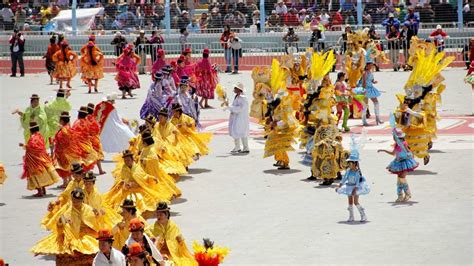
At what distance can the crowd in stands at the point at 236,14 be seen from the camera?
44875mm

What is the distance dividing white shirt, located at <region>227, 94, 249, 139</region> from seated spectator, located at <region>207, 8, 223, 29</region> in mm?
19716

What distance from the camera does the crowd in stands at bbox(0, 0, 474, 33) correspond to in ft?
147

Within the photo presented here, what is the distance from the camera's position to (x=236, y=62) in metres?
41.9

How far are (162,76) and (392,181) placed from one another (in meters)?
7.01

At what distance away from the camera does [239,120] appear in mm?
26281

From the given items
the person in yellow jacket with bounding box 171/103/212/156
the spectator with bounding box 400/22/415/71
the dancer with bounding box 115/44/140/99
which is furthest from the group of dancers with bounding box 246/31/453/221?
the spectator with bounding box 400/22/415/71

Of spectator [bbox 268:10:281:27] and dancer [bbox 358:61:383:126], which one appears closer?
dancer [bbox 358:61:383:126]

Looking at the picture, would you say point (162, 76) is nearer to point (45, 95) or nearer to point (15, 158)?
point (15, 158)

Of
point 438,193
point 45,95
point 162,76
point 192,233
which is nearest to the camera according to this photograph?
point 192,233

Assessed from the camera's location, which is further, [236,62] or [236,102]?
[236,62]

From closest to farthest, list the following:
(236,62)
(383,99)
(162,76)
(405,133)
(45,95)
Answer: (405,133), (162,76), (383,99), (45,95), (236,62)

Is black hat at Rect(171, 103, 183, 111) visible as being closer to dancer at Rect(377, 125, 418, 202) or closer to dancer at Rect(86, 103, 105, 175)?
dancer at Rect(86, 103, 105, 175)

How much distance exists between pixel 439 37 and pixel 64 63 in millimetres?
11032

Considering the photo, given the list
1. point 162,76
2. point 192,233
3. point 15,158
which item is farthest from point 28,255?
point 162,76
